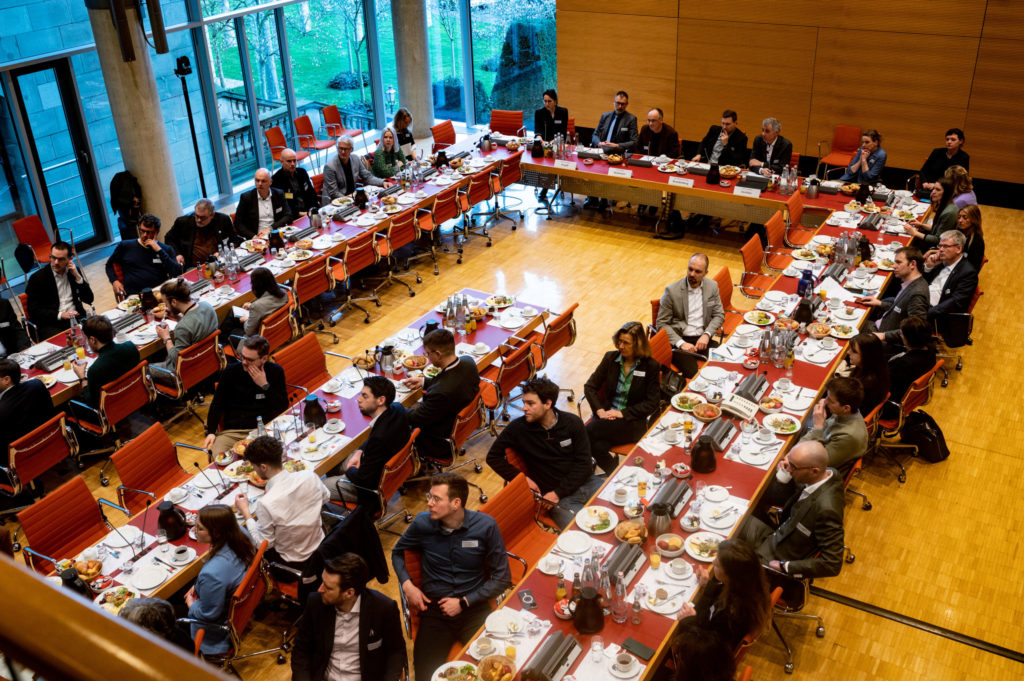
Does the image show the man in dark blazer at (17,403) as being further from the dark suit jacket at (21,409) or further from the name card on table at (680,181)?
the name card on table at (680,181)

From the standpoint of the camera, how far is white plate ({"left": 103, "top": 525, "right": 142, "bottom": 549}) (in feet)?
18.7

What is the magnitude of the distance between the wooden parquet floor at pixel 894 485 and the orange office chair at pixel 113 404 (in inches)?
20.7

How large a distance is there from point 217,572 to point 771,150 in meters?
9.26

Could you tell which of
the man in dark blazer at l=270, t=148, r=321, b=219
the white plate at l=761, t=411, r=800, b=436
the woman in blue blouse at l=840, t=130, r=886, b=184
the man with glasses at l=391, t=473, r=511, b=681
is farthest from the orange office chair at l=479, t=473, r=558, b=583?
the woman in blue blouse at l=840, t=130, r=886, b=184

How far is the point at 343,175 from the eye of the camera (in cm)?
1167

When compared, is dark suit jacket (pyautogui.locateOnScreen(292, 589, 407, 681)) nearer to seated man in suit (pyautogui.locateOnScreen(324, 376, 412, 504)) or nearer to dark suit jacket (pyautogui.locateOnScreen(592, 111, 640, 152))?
seated man in suit (pyautogui.locateOnScreen(324, 376, 412, 504))

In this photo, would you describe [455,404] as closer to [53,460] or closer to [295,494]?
[295,494]

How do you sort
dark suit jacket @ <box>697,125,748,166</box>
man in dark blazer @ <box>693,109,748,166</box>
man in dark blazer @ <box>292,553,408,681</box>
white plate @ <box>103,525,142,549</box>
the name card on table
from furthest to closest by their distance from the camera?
dark suit jacket @ <box>697,125,748,166</box>, man in dark blazer @ <box>693,109,748,166</box>, the name card on table, white plate @ <box>103,525,142,549</box>, man in dark blazer @ <box>292,553,408,681</box>

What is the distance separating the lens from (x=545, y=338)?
7891 mm

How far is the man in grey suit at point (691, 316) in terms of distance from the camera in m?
8.03

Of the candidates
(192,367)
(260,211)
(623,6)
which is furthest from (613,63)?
(192,367)

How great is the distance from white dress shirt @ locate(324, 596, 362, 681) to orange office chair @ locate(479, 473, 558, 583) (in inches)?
45.3

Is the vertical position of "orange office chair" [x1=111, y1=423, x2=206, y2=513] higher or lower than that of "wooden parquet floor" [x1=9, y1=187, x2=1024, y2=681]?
higher

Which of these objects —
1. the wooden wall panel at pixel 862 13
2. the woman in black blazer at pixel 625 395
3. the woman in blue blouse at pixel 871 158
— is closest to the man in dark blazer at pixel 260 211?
the woman in black blazer at pixel 625 395
